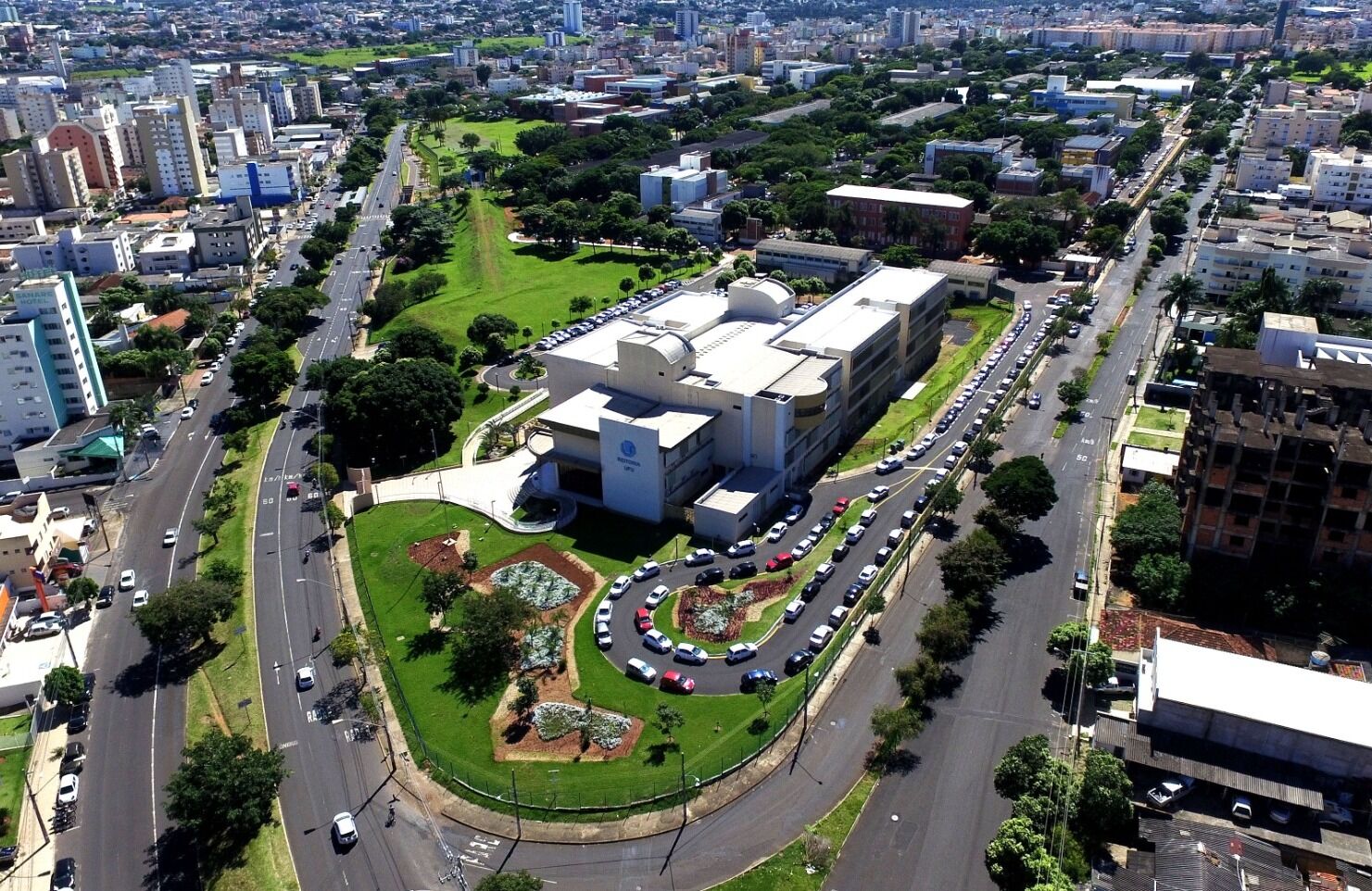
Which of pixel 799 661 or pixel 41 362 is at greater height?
pixel 41 362

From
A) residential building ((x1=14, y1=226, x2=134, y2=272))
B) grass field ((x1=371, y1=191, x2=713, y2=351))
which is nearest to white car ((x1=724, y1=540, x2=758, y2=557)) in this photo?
grass field ((x1=371, y1=191, x2=713, y2=351))

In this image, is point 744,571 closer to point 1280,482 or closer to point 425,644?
point 425,644

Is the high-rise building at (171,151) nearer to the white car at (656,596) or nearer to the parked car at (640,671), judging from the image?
the white car at (656,596)

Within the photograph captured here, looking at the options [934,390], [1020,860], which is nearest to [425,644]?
[1020,860]

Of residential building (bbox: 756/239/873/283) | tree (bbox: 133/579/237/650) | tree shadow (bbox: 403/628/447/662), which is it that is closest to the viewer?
tree (bbox: 133/579/237/650)

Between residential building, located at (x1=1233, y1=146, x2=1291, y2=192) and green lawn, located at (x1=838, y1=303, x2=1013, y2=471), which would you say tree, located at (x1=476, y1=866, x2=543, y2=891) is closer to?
green lawn, located at (x1=838, y1=303, x2=1013, y2=471)

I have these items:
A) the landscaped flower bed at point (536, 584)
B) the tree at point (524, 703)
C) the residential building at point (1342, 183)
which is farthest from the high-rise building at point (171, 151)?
the residential building at point (1342, 183)
